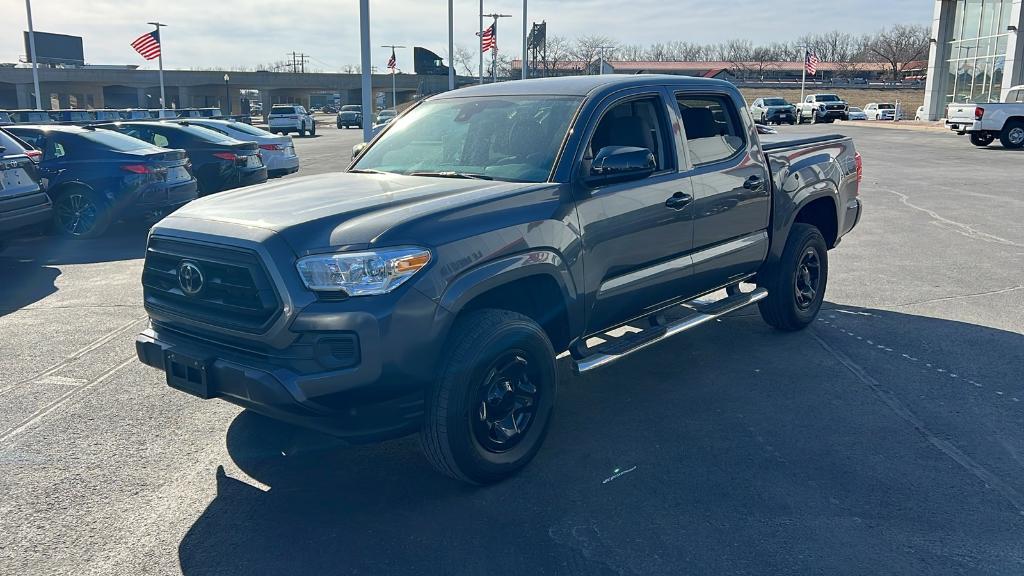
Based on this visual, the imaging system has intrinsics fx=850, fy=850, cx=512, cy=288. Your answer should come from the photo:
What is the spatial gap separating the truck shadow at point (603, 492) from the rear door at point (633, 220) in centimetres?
71

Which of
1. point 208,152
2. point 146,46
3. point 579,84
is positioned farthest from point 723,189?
point 146,46

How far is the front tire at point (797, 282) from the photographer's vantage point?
20.8ft

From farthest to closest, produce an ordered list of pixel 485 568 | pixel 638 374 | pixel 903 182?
pixel 903 182 < pixel 638 374 < pixel 485 568

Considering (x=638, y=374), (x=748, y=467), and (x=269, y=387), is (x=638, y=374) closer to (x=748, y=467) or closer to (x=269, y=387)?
(x=748, y=467)

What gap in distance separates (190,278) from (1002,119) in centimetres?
2951

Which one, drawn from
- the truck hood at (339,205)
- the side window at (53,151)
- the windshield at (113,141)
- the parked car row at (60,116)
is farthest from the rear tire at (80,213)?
the truck hood at (339,205)

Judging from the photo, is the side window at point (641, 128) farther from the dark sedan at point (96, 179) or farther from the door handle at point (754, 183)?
the dark sedan at point (96, 179)

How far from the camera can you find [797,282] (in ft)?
21.5

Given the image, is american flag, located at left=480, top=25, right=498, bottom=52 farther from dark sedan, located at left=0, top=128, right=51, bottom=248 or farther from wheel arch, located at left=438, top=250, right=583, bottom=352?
wheel arch, located at left=438, top=250, right=583, bottom=352

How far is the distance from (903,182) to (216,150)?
542 inches

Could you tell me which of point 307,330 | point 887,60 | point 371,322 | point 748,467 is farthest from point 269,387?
point 887,60

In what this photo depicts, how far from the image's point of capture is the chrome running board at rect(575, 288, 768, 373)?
4.59m

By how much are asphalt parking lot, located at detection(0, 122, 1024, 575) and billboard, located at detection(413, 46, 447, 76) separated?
166 feet

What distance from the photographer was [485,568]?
11.0ft
